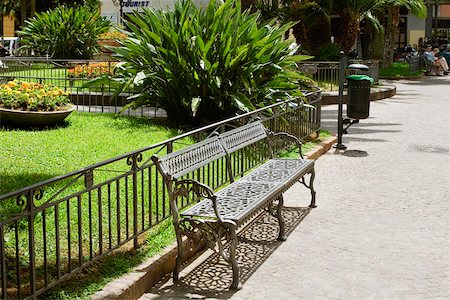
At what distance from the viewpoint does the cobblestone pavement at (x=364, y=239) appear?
604 centimetres

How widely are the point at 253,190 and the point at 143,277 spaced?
6.22 feet

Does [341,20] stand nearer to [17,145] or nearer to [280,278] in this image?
[17,145]

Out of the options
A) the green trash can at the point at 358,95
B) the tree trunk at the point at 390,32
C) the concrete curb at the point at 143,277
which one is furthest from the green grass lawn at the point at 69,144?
the tree trunk at the point at 390,32

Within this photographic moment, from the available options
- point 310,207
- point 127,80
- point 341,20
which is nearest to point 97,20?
point 341,20

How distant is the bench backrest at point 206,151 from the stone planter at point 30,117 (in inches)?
185

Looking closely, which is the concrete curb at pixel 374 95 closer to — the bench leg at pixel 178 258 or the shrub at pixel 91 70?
the shrub at pixel 91 70

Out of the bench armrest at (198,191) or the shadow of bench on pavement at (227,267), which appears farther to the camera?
the bench armrest at (198,191)

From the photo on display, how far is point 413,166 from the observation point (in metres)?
11.8

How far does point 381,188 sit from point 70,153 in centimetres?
404

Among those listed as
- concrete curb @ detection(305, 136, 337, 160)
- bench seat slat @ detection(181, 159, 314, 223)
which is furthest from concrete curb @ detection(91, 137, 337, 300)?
concrete curb @ detection(305, 136, 337, 160)

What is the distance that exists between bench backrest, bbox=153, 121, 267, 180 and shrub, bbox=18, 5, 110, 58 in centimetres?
1905

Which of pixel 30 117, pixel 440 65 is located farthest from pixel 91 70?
pixel 440 65

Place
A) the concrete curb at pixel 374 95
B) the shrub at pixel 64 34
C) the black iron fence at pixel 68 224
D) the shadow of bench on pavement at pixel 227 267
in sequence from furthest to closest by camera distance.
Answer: the shrub at pixel 64 34 < the concrete curb at pixel 374 95 < the shadow of bench on pavement at pixel 227 267 < the black iron fence at pixel 68 224

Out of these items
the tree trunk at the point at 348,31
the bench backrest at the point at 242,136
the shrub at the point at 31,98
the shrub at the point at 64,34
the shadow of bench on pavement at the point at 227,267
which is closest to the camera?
the shadow of bench on pavement at the point at 227,267
